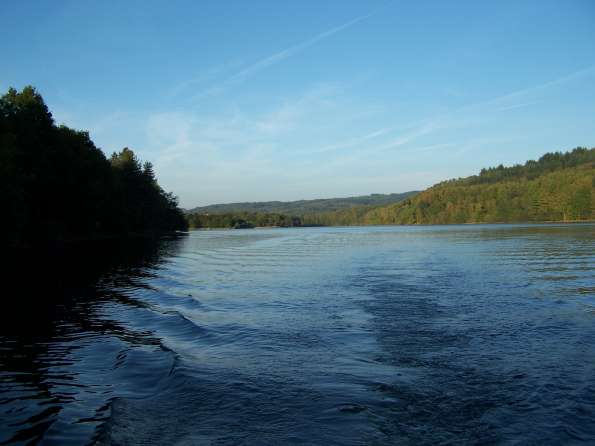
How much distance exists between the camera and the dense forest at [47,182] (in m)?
45.5

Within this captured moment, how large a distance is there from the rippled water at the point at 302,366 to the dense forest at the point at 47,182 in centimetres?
2798

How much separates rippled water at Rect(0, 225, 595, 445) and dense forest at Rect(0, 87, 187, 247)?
28.0 m

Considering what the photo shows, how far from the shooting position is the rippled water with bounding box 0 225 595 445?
25.5ft

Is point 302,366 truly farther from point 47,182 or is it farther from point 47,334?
point 47,182

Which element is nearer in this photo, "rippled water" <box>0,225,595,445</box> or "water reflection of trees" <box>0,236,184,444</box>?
"rippled water" <box>0,225,595,445</box>

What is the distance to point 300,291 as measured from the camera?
23.3 m

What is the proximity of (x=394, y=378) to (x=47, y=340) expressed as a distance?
1055cm

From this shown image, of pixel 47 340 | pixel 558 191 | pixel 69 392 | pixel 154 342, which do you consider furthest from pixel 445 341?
pixel 558 191

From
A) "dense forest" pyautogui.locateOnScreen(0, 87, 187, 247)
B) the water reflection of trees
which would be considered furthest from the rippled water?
"dense forest" pyautogui.locateOnScreen(0, 87, 187, 247)

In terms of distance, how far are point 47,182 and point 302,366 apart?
200 feet

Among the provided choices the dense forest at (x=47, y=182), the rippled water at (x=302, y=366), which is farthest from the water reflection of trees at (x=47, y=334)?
the dense forest at (x=47, y=182)

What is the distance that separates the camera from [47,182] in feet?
196

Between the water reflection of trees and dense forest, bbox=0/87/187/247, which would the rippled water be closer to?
the water reflection of trees

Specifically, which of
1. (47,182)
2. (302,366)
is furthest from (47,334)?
(47,182)
